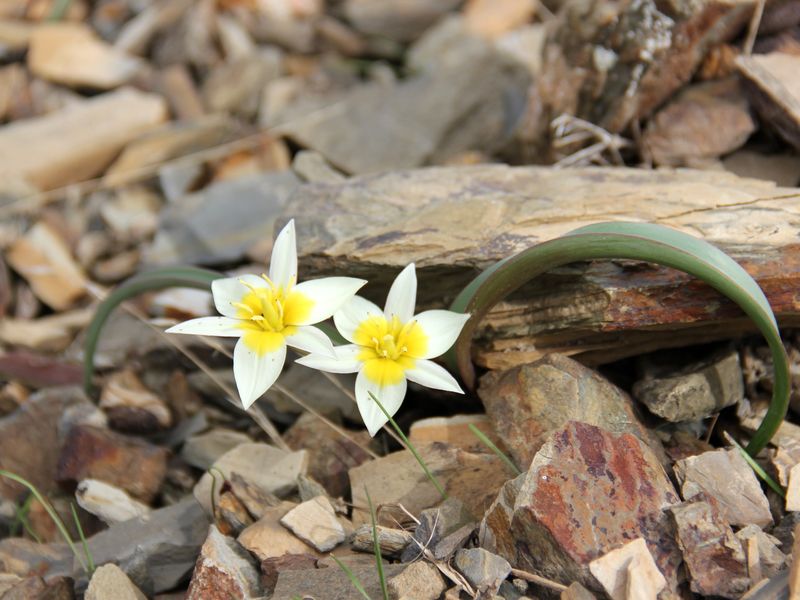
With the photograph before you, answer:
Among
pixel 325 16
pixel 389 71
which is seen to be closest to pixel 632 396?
pixel 389 71

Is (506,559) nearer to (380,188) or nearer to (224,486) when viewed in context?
(224,486)

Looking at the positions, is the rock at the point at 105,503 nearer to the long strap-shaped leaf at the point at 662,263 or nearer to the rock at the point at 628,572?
the long strap-shaped leaf at the point at 662,263

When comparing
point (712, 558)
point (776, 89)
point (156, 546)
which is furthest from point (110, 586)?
point (776, 89)

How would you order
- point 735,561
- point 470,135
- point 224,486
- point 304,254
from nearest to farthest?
point 735,561 < point 224,486 < point 304,254 < point 470,135

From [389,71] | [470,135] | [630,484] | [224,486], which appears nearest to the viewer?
[630,484]

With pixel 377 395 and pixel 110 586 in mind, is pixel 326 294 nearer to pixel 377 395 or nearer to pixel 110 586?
pixel 377 395

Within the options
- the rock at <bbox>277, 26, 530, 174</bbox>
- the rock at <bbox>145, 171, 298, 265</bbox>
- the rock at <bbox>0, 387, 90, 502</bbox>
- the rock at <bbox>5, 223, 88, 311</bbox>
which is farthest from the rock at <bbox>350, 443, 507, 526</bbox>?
the rock at <bbox>5, 223, 88, 311</bbox>
